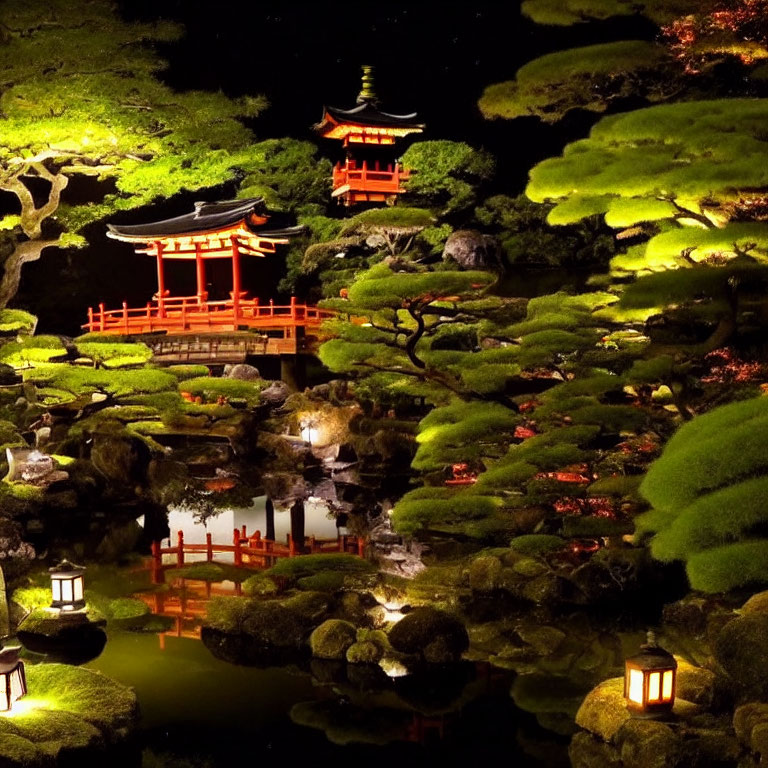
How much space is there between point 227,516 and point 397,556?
141 inches

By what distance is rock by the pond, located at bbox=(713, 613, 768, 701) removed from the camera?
5.49m

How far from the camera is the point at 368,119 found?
20688 millimetres

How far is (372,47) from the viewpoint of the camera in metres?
22.8

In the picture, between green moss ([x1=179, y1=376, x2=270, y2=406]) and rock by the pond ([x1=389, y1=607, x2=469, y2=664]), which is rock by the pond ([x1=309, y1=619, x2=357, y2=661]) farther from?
green moss ([x1=179, y1=376, x2=270, y2=406])

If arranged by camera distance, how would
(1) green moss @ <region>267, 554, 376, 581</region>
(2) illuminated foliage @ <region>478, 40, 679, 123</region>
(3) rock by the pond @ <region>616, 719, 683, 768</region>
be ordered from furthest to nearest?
(1) green moss @ <region>267, 554, 376, 581</region> < (2) illuminated foliage @ <region>478, 40, 679, 123</region> < (3) rock by the pond @ <region>616, 719, 683, 768</region>

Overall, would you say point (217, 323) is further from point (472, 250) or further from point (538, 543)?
point (538, 543)

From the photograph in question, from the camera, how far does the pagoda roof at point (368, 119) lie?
20.4 meters

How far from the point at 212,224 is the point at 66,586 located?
11.8m

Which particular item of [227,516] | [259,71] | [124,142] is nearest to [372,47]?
[259,71]

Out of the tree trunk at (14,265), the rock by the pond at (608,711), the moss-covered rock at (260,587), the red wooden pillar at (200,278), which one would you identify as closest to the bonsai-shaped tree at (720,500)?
the rock by the pond at (608,711)

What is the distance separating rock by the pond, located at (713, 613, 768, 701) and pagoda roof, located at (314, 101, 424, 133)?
1657 centimetres

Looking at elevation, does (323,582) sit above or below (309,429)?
below

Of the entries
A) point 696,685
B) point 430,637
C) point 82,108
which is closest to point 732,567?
point 696,685

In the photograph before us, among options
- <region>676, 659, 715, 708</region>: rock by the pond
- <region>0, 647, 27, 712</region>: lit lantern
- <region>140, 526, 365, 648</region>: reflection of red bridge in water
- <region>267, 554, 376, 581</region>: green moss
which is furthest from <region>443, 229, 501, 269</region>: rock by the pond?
<region>0, 647, 27, 712</region>: lit lantern
